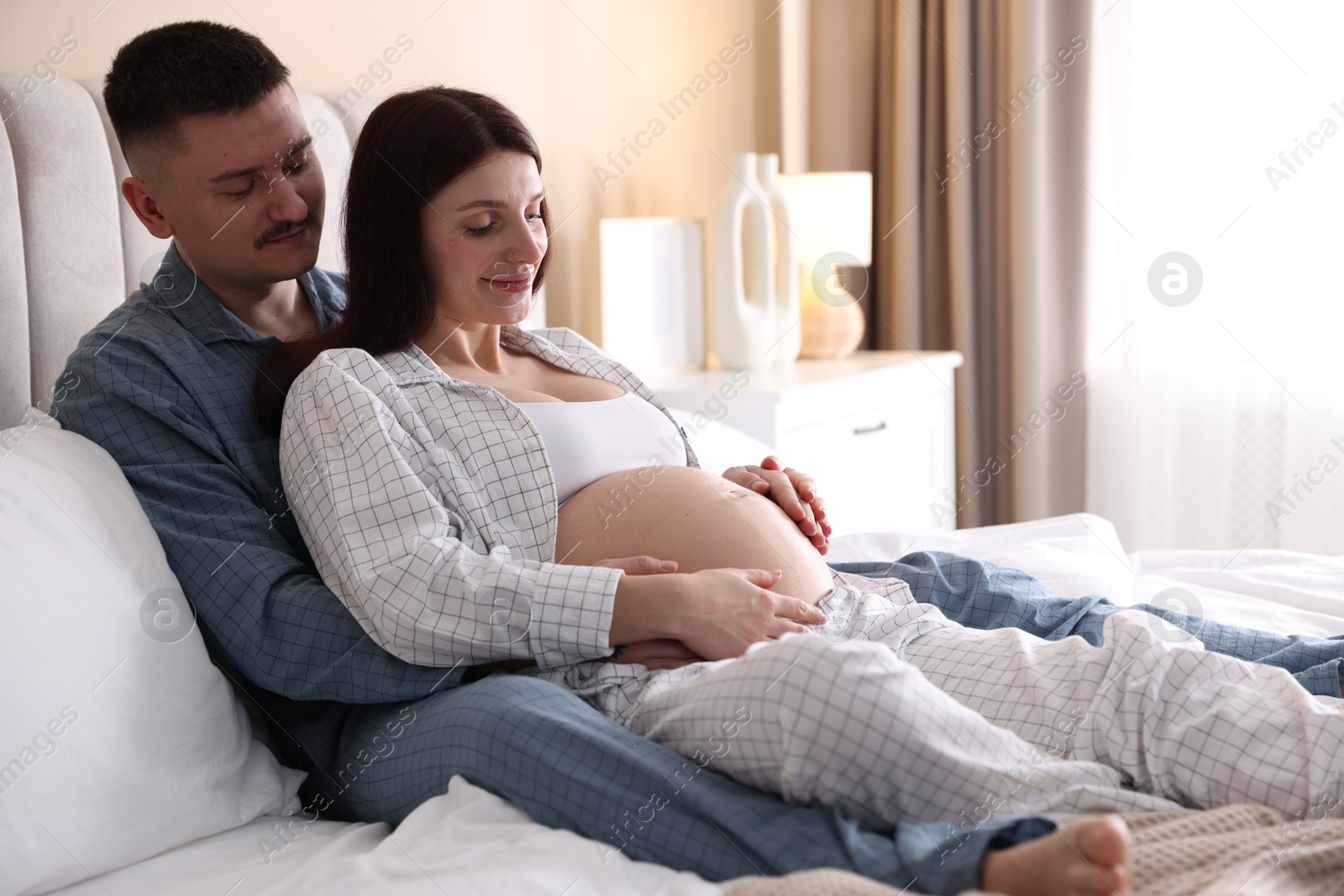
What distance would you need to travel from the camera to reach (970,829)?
0.89 metres

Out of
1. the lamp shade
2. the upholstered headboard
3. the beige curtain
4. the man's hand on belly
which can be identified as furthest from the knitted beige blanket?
the beige curtain

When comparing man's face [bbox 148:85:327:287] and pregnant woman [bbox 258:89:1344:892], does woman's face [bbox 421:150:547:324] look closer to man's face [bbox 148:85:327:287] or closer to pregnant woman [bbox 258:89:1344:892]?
pregnant woman [bbox 258:89:1344:892]

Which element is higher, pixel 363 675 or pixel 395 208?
pixel 395 208

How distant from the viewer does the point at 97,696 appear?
1.04 metres

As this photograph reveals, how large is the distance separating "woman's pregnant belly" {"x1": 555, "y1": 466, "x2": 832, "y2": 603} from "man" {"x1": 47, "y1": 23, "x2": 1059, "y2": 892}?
0.78 ft

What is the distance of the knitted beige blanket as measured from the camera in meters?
0.78

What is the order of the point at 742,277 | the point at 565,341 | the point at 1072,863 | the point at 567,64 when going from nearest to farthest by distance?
the point at 1072,863 < the point at 565,341 < the point at 567,64 < the point at 742,277

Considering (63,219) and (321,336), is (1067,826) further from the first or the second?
(63,219)

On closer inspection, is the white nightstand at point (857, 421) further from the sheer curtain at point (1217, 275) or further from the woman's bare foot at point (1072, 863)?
the woman's bare foot at point (1072, 863)

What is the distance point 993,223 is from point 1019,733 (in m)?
2.34

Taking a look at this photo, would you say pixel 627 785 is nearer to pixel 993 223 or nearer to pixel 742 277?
pixel 742 277

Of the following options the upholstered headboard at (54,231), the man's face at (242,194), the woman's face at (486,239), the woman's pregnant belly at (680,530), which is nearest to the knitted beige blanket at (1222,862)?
the woman's pregnant belly at (680,530)

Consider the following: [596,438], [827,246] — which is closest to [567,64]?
[827,246]

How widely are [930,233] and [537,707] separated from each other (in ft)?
8.18
